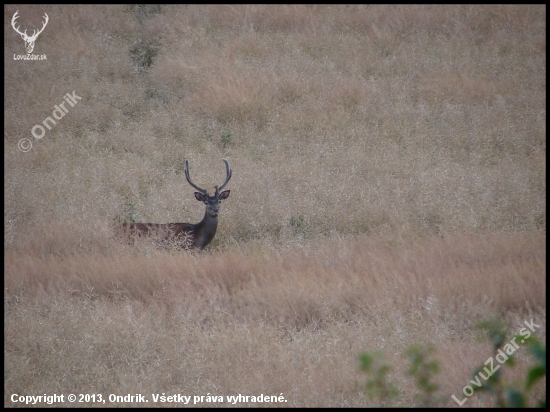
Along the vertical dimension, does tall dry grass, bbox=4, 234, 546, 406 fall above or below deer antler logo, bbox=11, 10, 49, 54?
below

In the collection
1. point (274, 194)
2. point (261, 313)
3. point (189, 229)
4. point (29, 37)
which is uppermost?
point (29, 37)

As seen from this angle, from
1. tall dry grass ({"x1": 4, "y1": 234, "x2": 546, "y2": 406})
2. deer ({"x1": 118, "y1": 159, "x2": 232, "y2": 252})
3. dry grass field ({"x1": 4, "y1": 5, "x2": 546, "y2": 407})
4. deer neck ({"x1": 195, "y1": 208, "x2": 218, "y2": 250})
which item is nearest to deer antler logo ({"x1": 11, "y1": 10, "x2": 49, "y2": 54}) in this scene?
dry grass field ({"x1": 4, "y1": 5, "x2": 546, "y2": 407})

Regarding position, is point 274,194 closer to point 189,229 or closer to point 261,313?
point 189,229

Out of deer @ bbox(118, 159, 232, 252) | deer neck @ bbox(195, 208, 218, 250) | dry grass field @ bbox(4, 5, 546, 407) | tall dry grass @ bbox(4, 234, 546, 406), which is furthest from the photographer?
deer neck @ bbox(195, 208, 218, 250)

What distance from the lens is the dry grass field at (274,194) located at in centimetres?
522

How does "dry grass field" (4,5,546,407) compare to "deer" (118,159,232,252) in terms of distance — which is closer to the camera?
"dry grass field" (4,5,546,407)

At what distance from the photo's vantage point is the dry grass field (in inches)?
206

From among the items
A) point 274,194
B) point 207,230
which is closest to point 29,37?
point 274,194

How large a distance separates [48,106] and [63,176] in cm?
351

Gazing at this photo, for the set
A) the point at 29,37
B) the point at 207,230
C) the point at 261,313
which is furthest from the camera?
the point at 29,37

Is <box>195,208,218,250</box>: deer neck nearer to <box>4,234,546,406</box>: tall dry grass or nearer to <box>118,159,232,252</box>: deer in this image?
<box>118,159,232,252</box>: deer

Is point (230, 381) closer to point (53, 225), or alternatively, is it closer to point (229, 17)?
point (53, 225)

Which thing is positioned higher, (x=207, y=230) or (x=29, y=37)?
(x=29, y=37)

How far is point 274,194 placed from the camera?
30.3 feet
